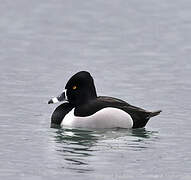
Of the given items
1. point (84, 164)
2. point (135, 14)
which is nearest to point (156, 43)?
point (135, 14)

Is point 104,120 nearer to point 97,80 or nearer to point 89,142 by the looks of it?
point 89,142

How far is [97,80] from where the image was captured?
23.0 metres

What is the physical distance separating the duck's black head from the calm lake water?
51 centimetres

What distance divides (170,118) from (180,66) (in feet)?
19.4

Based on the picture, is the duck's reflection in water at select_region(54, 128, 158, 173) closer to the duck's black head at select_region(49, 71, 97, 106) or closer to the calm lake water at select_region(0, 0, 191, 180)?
the calm lake water at select_region(0, 0, 191, 180)

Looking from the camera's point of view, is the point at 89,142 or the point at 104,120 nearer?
the point at 89,142

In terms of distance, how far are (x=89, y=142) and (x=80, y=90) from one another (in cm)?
232

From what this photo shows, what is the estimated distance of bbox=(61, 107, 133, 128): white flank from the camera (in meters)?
18.7

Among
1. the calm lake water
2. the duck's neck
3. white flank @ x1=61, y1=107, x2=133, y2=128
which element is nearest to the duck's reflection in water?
the calm lake water

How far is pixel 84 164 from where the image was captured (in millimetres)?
15430

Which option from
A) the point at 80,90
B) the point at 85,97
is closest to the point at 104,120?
the point at 85,97

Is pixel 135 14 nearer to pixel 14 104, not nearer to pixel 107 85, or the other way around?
pixel 107 85

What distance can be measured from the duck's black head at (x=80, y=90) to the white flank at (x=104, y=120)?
0.57 meters

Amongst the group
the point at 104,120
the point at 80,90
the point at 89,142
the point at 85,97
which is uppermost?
the point at 80,90
